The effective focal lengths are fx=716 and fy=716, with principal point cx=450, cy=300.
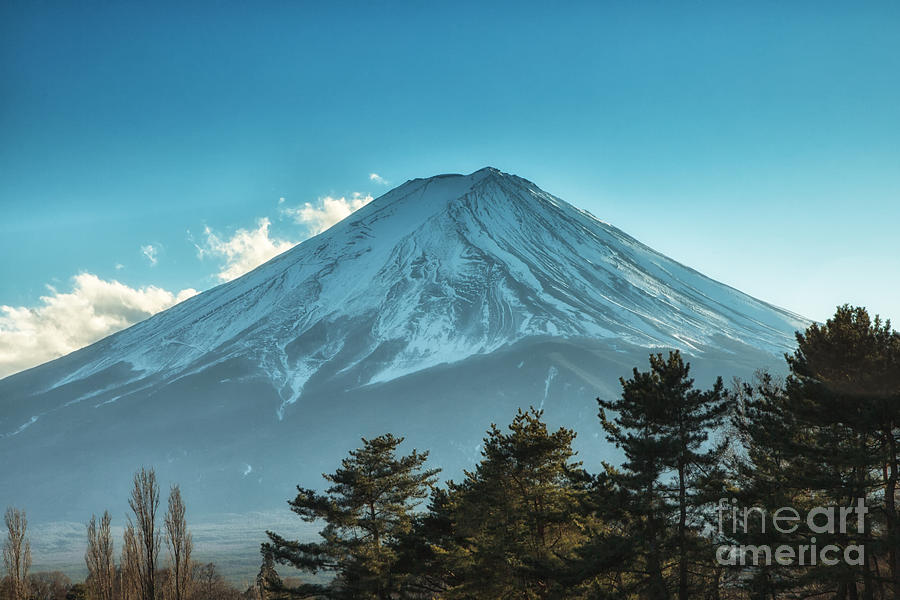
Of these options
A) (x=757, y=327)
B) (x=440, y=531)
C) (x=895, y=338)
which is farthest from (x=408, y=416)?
(x=895, y=338)

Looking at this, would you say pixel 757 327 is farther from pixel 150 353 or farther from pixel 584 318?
pixel 150 353

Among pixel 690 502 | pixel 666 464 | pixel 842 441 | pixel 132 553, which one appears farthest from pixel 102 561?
pixel 842 441

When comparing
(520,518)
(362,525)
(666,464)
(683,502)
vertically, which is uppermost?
(666,464)

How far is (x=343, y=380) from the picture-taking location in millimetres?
166500

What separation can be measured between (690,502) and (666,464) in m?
0.96

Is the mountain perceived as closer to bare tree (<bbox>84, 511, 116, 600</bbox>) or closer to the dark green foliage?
bare tree (<bbox>84, 511, 116, 600</bbox>)

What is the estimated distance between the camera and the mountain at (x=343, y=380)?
14400cm

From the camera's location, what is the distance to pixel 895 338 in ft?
48.5

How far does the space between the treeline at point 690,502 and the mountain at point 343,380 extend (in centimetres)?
11455

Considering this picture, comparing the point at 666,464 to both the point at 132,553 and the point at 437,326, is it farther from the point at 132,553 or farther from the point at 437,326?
the point at 437,326

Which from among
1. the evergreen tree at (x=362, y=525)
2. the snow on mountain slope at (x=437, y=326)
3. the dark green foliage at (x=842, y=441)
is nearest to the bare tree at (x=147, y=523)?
the evergreen tree at (x=362, y=525)

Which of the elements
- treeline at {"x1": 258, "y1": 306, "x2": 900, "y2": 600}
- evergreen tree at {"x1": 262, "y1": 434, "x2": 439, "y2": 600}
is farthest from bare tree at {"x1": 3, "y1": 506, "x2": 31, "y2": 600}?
treeline at {"x1": 258, "y1": 306, "x2": 900, "y2": 600}

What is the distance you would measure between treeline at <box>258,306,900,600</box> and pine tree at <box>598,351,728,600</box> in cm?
4

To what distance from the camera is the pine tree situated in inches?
637
